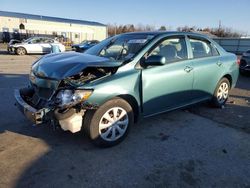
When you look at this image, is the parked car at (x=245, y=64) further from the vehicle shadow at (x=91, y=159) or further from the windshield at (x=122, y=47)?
the windshield at (x=122, y=47)

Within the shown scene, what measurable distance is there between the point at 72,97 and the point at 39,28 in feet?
144

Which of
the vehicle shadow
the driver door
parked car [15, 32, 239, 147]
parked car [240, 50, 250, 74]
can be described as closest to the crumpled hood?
parked car [15, 32, 239, 147]

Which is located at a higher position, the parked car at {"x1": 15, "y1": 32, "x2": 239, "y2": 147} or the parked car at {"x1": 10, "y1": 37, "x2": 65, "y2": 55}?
the parked car at {"x1": 10, "y1": 37, "x2": 65, "y2": 55}

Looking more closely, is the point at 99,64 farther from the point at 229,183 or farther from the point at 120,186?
the point at 229,183

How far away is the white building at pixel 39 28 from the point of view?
1553 inches

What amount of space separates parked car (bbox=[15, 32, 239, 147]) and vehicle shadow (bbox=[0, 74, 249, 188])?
13.0 inches

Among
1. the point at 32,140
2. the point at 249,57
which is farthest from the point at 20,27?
the point at 32,140

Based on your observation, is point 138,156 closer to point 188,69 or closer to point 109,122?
point 109,122

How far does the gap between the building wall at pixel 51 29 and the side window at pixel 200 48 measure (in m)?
39.2

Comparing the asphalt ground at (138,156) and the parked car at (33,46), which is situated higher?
the parked car at (33,46)

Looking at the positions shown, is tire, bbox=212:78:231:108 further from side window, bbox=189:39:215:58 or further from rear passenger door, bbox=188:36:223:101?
side window, bbox=189:39:215:58

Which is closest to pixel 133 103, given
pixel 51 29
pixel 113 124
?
pixel 113 124

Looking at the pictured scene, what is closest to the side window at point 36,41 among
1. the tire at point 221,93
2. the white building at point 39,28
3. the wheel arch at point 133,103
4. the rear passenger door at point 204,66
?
the white building at point 39,28

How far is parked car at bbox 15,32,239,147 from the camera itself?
3.17 m
